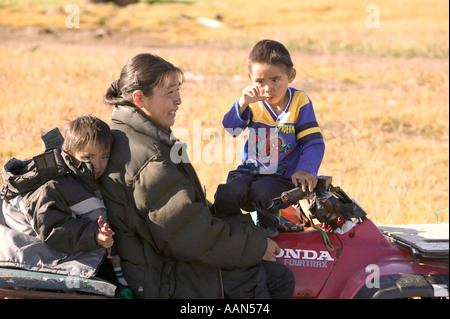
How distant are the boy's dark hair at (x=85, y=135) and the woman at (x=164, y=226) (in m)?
0.10

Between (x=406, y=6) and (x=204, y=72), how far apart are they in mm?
29424

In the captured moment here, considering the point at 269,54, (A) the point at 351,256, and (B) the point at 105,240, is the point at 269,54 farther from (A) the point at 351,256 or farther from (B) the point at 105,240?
(B) the point at 105,240

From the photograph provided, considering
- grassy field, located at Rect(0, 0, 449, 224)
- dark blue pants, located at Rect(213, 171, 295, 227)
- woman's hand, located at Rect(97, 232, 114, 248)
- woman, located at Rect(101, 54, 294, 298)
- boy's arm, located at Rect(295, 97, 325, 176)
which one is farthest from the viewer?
grassy field, located at Rect(0, 0, 449, 224)

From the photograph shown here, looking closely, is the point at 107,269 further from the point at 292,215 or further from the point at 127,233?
the point at 292,215

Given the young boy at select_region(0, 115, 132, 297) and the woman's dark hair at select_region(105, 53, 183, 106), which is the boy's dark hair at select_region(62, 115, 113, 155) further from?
the woman's dark hair at select_region(105, 53, 183, 106)

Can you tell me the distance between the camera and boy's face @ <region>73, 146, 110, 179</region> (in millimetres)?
3463

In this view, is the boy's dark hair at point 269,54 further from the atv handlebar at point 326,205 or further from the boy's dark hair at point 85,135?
the boy's dark hair at point 85,135

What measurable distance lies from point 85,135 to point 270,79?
1326 mm

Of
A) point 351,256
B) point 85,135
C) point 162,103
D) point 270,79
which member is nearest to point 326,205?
point 351,256

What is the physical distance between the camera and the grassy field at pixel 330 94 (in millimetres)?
8516

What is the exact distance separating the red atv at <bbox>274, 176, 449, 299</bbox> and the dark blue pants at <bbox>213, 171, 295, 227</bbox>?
0.14 metres

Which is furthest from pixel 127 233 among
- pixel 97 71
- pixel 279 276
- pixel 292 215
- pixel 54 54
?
pixel 54 54

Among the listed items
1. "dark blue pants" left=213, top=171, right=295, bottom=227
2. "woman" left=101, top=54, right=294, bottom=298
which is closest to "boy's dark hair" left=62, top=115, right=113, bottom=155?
"woman" left=101, top=54, right=294, bottom=298

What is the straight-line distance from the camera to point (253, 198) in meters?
4.08
